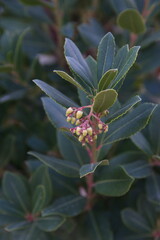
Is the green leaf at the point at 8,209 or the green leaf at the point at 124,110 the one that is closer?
the green leaf at the point at 124,110

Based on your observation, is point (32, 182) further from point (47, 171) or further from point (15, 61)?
point (15, 61)

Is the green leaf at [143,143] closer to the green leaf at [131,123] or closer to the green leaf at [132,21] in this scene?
the green leaf at [131,123]

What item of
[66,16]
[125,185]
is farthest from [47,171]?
[66,16]

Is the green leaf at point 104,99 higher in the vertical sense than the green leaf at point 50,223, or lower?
higher

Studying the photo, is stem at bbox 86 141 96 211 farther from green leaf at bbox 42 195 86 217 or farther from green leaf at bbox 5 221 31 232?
green leaf at bbox 5 221 31 232

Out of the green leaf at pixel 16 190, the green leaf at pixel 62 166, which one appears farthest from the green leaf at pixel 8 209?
the green leaf at pixel 62 166

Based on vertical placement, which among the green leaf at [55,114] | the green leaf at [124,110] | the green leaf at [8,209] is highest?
the green leaf at [55,114]

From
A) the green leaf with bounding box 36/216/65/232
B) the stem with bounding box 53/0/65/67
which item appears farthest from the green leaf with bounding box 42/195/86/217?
the stem with bounding box 53/0/65/67

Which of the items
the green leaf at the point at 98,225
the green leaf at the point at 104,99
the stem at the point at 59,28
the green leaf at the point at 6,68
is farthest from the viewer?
the stem at the point at 59,28
